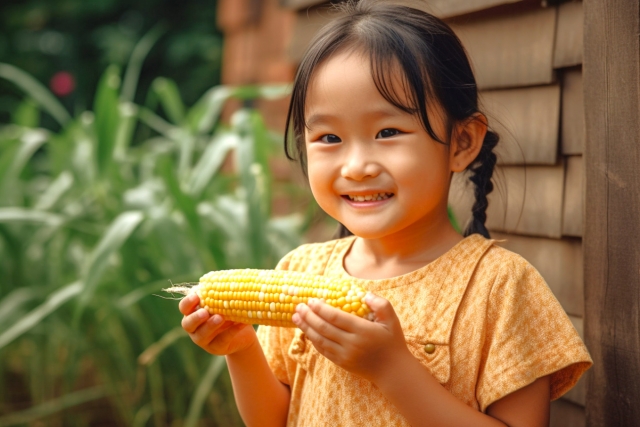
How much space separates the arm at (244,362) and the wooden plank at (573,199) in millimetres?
698

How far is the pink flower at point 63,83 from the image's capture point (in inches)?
267

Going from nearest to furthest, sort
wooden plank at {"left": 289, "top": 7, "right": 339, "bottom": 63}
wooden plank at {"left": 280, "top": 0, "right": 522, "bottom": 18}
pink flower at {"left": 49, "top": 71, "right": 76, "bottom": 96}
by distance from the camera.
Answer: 1. wooden plank at {"left": 280, "top": 0, "right": 522, "bottom": 18}
2. wooden plank at {"left": 289, "top": 7, "right": 339, "bottom": 63}
3. pink flower at {"left": 49, "top": 71, "right": 76, "bottom": 96}

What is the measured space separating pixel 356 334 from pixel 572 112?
0.80 meters

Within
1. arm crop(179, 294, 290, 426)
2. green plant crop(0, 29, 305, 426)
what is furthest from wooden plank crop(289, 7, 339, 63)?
arm crop(179, 294, 290, 426)

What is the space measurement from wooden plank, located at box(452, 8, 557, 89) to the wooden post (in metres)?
0.28

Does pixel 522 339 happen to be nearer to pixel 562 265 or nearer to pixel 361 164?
pixel 361 164

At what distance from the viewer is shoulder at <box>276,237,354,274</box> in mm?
1406

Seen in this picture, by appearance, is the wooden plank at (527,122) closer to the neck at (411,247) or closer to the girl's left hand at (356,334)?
the neck at (411,247)

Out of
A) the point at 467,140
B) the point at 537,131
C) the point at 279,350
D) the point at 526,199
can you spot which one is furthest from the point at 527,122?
the point at 279,350

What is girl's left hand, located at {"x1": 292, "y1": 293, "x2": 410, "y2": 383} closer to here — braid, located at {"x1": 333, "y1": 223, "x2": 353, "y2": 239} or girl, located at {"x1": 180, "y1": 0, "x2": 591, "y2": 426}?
girl, located at {"x1": 180, "y1": 0, "x2": 591, "y2": 426}

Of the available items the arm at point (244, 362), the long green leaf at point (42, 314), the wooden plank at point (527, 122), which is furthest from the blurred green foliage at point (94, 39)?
the arm at point (244, 362)

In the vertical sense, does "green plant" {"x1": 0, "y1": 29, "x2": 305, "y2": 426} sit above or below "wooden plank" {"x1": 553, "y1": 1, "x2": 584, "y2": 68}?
below

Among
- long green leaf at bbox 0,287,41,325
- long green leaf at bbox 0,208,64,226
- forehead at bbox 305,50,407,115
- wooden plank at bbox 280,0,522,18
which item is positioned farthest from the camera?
long green leaf at bbox 0,287,41,325

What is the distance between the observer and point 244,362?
4.35ft
